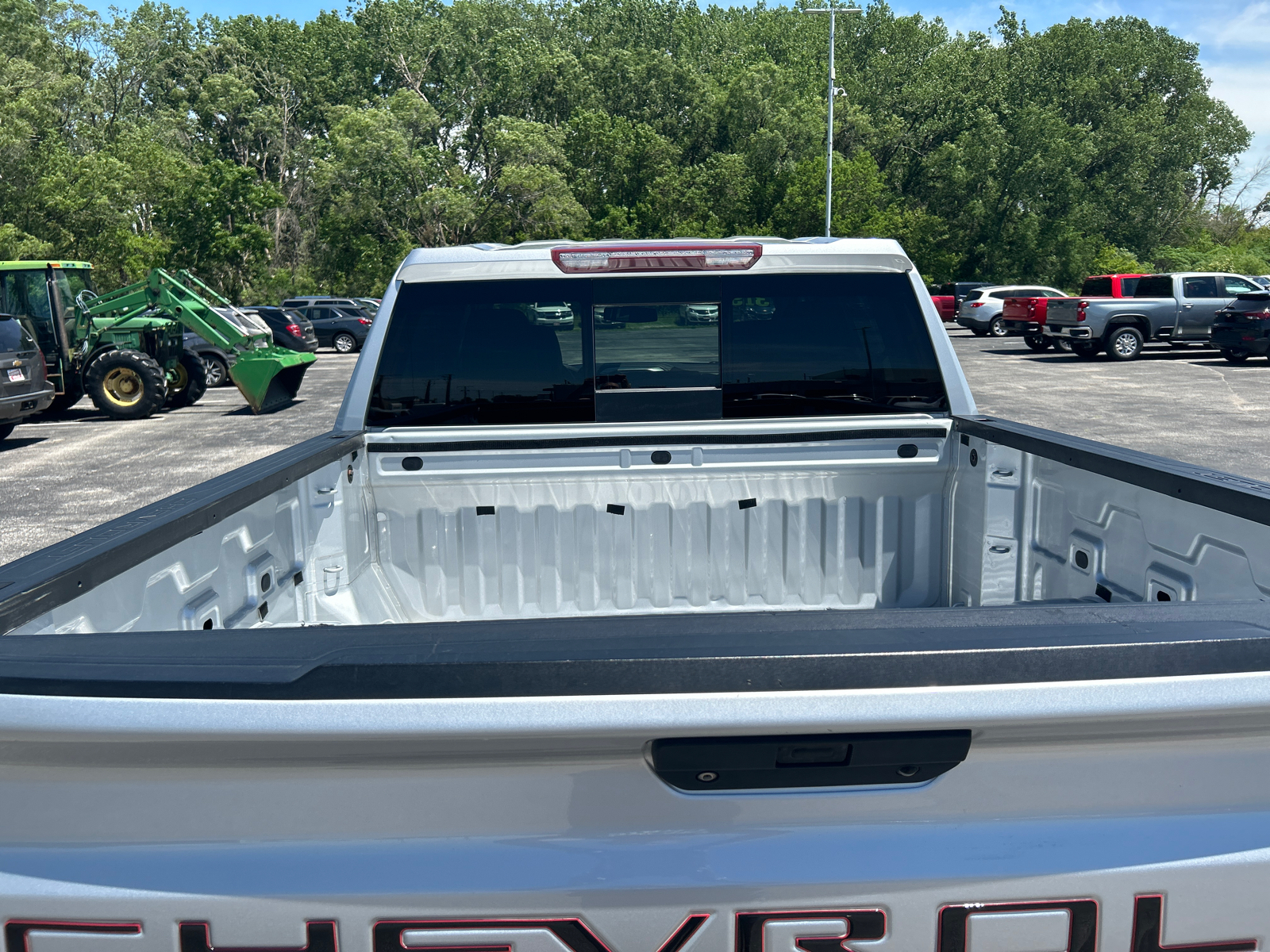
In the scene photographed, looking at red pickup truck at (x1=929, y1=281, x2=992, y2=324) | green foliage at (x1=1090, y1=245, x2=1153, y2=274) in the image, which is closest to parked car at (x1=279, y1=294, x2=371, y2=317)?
red pickup truck at (x1=929, y1=281, x2=992, y2=324)

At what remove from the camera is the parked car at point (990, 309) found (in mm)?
36094

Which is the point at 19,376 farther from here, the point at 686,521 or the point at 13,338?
the point at 686,521

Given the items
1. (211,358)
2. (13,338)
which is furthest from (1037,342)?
(13,338)

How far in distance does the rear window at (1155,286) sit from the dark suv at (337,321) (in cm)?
2103

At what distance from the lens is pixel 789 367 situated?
12.5ft

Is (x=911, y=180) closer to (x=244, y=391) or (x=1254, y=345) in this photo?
(x=1254, y=345)

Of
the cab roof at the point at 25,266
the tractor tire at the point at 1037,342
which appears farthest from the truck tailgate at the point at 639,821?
the tractor tire at the point at 1037,342

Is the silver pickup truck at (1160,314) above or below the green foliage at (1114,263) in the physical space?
below

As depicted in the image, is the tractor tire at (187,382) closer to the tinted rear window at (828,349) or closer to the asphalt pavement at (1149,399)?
the asphalt pavement at (1149,399)

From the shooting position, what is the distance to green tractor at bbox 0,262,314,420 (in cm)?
1720

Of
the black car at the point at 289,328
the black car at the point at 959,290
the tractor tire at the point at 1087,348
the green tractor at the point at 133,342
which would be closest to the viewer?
the green tractor at the point at 133,342

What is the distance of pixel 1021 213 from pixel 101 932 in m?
59.6

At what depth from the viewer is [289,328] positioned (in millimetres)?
26781

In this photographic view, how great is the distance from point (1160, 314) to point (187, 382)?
21671 millimetres
